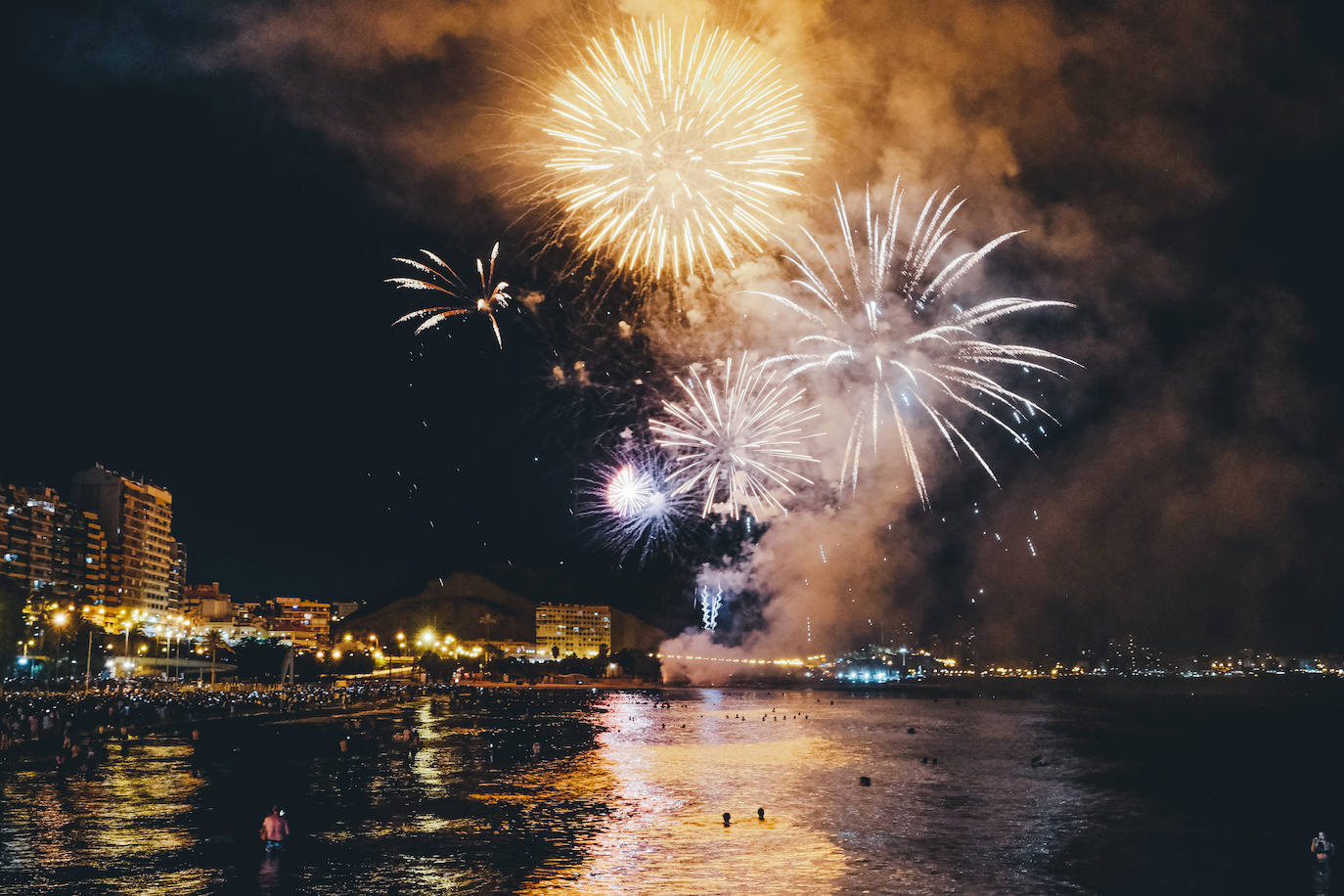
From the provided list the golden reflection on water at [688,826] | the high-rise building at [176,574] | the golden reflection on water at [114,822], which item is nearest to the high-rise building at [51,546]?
the high-rise building at [176,574]

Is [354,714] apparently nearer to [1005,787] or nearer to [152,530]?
[1005,787]

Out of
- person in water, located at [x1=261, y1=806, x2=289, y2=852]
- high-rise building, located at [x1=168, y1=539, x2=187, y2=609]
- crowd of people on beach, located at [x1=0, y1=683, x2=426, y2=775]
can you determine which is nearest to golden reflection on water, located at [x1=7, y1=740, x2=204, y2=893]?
person in water, located at [x1=261, y1=806, x2=289, y2=852]

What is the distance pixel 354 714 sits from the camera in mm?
71438

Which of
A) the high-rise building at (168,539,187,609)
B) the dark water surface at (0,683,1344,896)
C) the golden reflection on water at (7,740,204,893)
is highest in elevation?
the high-rise building at (168,539,187,609)

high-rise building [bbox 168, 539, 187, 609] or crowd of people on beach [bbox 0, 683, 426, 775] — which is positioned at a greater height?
high-rise building [bbox 168, 539, 187, 609]

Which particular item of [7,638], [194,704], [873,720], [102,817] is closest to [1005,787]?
[102,817]

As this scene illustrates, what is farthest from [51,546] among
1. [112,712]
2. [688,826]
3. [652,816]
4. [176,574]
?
[688,826]

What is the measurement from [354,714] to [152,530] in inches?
4275

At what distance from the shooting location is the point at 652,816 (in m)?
30.5

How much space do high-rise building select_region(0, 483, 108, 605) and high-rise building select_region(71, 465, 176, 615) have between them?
8.23ft

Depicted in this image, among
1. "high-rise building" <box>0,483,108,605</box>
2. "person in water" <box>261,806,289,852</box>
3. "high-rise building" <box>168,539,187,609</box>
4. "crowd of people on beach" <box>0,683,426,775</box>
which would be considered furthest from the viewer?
"high-rise building" <box>168,539,187,609</box>

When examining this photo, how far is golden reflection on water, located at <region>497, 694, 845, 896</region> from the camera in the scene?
73.1ft

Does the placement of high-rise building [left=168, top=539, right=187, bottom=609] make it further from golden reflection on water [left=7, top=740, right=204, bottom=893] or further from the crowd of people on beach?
golden reflection on water [left=7, top=740, right=204, bottom=893]

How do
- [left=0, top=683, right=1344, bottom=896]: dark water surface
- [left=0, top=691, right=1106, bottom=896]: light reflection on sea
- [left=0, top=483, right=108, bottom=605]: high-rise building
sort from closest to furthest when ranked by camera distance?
[left=0, top=691, right=1106, bottom=896]: light reflection on sea → [left=0, top=683, right=1344, bottom=896]: dark water surface → [left=0, top=483, right=108, bottom=605]: high-rise building
